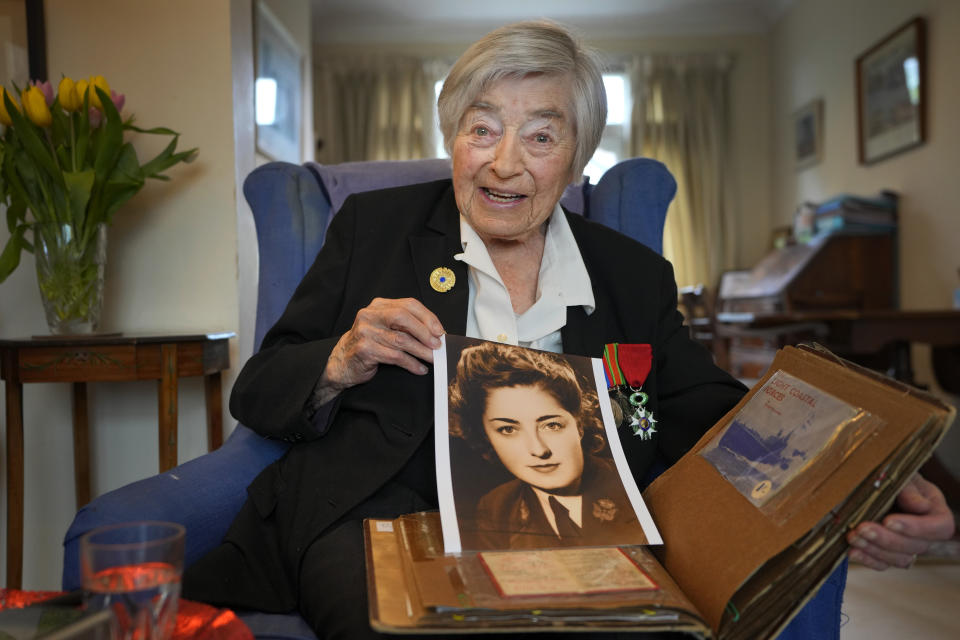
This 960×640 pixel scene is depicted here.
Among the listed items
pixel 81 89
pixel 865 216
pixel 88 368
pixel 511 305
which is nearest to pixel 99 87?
pixel 81 89

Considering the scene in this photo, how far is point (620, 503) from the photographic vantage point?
862 millimetres

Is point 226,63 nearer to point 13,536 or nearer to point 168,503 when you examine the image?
point 13,536

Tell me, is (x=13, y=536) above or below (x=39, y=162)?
below

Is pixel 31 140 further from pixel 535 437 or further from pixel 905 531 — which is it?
pixel 905 531

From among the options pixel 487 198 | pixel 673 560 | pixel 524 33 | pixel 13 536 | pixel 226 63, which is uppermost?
pixel 226 63

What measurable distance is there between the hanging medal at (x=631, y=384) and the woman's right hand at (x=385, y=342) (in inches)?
10.9

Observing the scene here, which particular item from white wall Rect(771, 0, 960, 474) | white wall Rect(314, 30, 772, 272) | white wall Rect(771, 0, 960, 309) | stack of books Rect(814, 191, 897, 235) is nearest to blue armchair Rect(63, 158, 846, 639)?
white wall Rect(771, 0, 960, 474)

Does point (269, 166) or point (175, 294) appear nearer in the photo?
point (269, 166)

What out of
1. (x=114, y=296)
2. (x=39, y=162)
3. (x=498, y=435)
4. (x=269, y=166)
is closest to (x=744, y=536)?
(x=498, y=435)

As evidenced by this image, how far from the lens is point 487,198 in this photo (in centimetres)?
124

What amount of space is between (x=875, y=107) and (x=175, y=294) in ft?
13.3

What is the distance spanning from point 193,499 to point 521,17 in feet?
18.5

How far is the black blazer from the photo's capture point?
107 cm

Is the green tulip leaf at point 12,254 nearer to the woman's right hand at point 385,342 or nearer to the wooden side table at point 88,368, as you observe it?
the wooden side table at point 88,368
